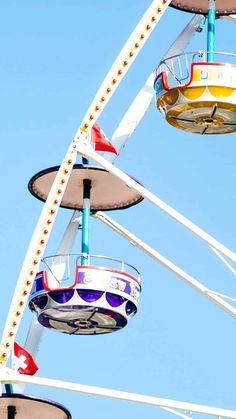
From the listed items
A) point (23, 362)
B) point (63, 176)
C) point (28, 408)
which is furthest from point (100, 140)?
point (28, 408)

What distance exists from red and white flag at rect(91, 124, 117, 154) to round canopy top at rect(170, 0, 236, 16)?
4700 millimetres

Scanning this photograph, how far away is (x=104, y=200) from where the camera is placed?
60.5 m

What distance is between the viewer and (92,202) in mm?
60469

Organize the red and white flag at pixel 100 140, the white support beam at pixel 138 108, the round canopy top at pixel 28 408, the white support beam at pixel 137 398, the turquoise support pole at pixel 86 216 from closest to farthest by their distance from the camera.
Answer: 1. the white support beam at pixel 137 398
2. the red and white flag at pixel 100 140
3. the round canopy top at pixel 28 408
4. the turquoise support pole at pixel 86 216
5. the white support beam at pixel 138 108

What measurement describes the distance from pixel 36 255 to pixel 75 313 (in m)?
3.43

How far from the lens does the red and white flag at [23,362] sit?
2167 inches

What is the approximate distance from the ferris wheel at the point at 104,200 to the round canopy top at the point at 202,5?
0.02 metres

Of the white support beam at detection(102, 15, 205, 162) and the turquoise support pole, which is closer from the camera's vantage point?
the turquoise support pole

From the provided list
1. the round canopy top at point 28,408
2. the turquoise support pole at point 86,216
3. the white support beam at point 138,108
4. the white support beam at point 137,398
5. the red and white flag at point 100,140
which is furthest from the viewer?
the white support beam at point 138,108

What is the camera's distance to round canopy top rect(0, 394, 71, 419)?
192ft

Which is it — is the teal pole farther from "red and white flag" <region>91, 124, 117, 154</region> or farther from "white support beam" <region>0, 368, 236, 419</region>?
"white support beam" <region>0, 368, 236, 419</region>

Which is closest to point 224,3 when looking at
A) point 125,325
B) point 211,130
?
point 211,130

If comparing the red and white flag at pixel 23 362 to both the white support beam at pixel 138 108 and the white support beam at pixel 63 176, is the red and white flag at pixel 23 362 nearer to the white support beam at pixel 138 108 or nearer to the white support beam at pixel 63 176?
the white support beam at pixel 63 176

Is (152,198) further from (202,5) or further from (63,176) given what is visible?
(202,5)
